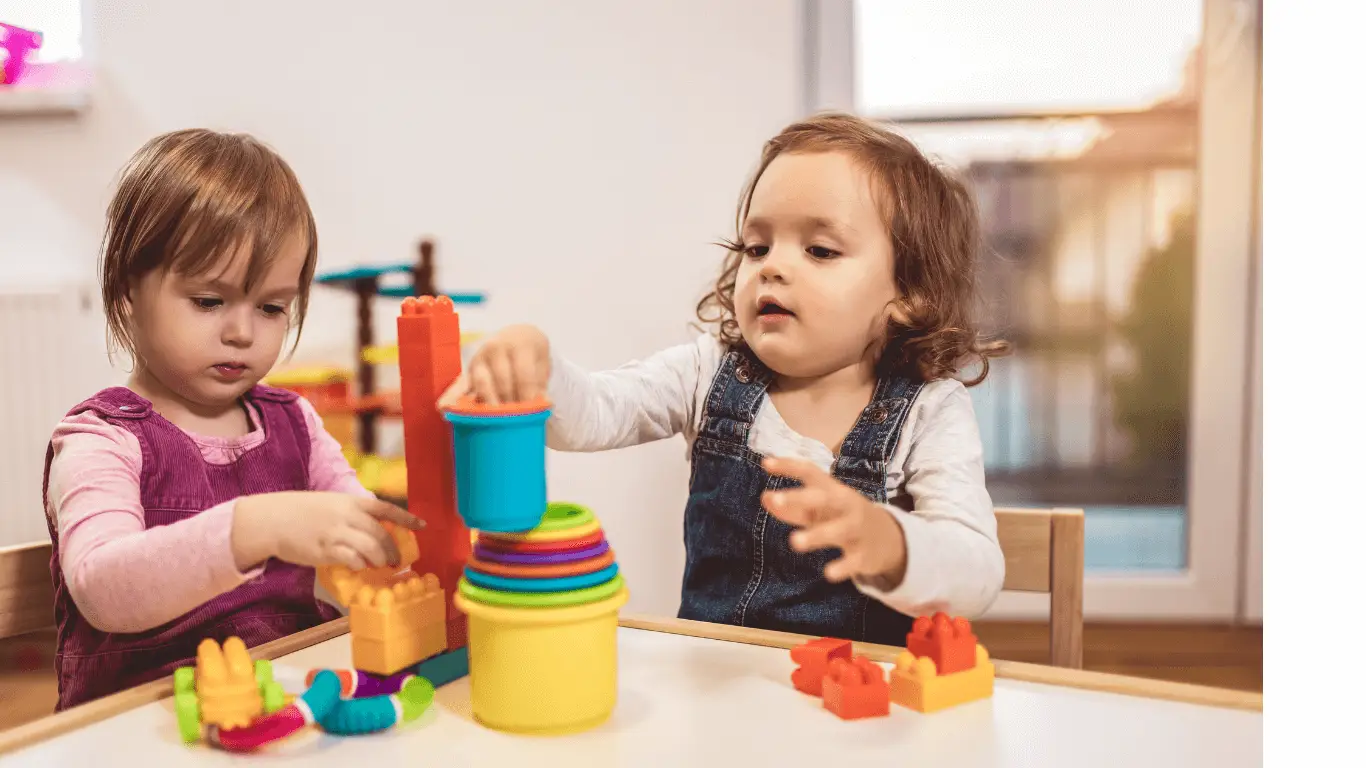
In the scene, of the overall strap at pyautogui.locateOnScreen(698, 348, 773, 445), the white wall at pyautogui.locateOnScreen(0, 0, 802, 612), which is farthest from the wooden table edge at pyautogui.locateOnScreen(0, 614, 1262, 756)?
the white wall at pyautogui.locateOnScreen(0, 0, 802, 612)

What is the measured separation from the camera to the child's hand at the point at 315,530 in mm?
516

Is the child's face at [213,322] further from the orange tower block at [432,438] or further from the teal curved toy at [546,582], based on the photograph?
the teal curved toy at [546,582]

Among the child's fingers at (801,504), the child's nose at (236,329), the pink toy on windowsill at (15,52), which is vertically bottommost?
Answer: the child's fingers at (801,504)

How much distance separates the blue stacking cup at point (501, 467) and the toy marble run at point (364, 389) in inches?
49.1

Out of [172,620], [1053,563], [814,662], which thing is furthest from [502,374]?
[1053,563]

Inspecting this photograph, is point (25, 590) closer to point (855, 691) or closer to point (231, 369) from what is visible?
point (231, 369)

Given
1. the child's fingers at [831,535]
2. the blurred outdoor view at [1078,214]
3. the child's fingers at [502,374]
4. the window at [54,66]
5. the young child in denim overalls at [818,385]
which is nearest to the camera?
the child's fingers at [831,535]

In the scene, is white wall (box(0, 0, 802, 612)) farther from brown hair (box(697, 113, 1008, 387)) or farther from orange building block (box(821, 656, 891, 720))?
orange building block (box(821, 656, 891, 720))

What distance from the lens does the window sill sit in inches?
71.1

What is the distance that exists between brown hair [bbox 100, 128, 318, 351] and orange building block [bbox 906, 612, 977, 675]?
473mm

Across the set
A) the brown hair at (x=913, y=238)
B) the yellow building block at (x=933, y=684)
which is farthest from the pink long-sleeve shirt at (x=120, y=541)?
the brown hair at (x=913, y=238)

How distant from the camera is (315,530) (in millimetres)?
518

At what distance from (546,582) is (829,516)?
0.13 meters
